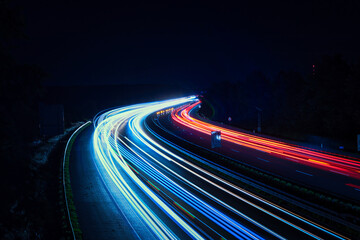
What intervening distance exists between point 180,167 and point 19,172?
39.1ft

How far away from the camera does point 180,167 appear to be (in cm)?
1908

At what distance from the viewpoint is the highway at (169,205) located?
33.2 ft

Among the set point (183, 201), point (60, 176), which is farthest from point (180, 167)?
point (60, 176)

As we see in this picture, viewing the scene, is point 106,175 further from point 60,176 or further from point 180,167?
point 180,167

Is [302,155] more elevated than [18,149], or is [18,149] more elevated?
[18,149]

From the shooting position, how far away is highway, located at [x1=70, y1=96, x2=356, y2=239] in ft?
33.2

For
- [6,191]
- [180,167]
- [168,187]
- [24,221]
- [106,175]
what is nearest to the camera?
[6,191]

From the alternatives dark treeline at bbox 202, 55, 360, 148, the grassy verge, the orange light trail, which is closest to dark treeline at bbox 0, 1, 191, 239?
the grassy verge

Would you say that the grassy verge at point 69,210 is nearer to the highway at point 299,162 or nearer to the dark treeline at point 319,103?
the highway at point 299,162

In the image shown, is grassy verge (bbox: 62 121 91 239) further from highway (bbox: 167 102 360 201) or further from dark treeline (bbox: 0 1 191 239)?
highway (bbox: 167 102 360 201)

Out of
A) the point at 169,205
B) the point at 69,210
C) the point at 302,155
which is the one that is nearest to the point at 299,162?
the point at 302,155

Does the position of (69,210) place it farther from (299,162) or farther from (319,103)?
(319,103)

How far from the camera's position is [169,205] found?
41.0 feet

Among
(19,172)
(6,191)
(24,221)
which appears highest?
(19,172)
